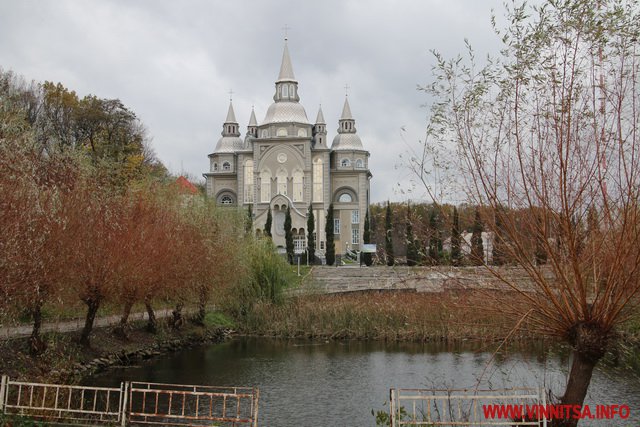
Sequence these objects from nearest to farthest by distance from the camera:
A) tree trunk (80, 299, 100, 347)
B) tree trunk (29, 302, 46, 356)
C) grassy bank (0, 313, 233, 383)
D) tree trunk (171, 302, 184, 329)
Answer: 1. grassy bank (0, 313, 233, 383)
2. tree trunk (29, 302, 46, 356)
3. tree trunk (80, 299, 100, 347)
4. tree trunk (171, 302, 184, 329)

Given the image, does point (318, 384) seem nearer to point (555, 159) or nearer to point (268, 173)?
point (555, 159)

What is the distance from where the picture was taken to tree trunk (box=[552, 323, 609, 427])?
25.1 feet

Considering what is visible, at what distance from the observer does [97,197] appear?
53.6ft

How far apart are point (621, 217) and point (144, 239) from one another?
13.7 metres

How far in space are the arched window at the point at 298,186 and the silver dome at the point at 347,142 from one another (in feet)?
17.2

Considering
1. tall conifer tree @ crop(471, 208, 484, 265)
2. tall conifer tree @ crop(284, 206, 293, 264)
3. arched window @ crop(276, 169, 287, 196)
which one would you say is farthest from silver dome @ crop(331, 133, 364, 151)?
tall conifer tree @ crop(471, 208, 484, 265)

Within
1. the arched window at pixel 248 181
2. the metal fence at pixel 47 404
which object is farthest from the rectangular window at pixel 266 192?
the metal fence at pixel 47 404

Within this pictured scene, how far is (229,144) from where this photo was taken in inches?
2394

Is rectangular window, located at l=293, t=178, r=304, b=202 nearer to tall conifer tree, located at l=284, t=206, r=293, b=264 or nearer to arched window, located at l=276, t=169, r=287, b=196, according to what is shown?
arched window, located at l=276, t=169, r=287, b=196

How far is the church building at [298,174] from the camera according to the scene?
2164 inches

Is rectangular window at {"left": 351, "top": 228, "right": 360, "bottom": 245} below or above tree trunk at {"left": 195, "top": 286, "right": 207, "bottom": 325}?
above

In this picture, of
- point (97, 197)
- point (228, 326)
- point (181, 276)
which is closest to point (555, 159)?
point (97, 197)

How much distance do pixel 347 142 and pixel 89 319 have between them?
1682 inches

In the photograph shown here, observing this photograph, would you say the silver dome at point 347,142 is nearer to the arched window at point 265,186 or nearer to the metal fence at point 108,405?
the arched window at point 265,186
